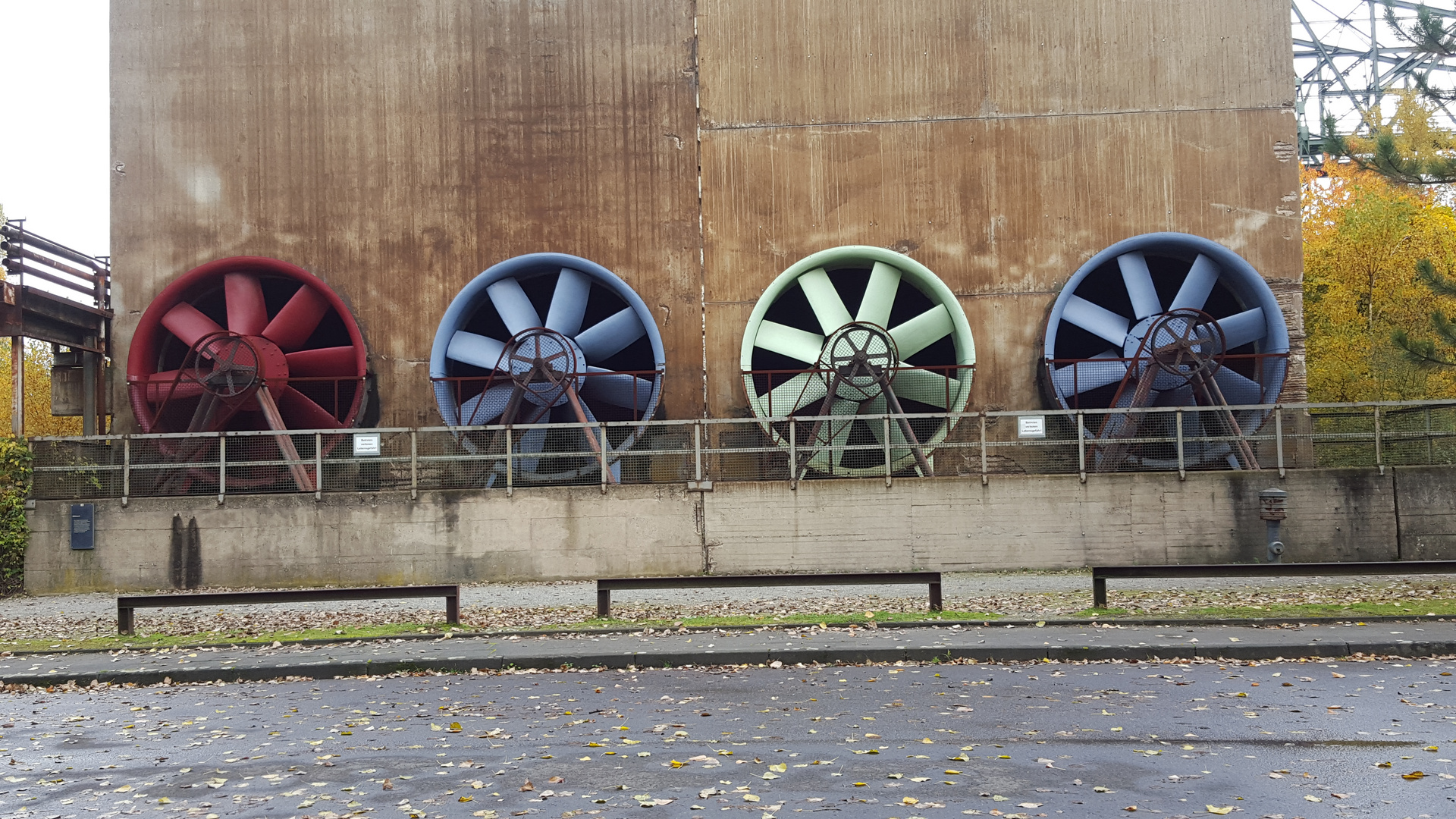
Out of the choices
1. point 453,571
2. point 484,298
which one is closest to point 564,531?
point 453,571

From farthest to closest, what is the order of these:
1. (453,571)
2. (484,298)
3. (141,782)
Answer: (484,298)
(453,571)
(141,782)

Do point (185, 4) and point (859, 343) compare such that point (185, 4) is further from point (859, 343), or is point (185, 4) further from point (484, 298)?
point (859, 343)

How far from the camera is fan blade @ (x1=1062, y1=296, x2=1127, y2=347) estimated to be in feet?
71.5

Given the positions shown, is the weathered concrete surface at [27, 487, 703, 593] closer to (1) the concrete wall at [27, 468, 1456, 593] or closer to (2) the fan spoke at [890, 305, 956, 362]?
(1) the concrete wall at [27, 468, 1456, 593]

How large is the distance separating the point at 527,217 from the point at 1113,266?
10874 mm

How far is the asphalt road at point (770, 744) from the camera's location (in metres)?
6.05

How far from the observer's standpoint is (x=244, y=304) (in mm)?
22266

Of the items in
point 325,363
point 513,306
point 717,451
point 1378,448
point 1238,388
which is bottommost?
point 1378,448

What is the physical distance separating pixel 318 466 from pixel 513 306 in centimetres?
460

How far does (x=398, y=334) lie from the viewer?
22891mm

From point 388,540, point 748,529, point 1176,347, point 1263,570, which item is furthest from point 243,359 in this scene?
point 1263,570

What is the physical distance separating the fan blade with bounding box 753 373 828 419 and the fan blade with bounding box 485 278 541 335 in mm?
4221

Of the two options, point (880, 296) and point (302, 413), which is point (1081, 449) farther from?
point (302, 413)

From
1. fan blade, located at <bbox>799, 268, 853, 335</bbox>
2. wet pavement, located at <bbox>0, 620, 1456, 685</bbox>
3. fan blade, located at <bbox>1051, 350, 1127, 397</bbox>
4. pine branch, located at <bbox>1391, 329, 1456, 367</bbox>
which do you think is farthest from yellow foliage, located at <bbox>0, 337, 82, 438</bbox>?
pine branch, located at <bbox>1391, 329, 1456, 367</bbox>
